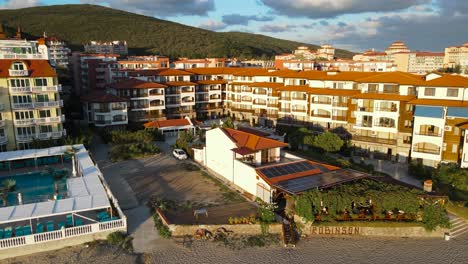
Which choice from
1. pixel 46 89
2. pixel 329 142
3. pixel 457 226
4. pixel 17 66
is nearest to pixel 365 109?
pixel 329 142

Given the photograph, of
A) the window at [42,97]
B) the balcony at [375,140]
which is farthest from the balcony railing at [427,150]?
the window at [42,97]

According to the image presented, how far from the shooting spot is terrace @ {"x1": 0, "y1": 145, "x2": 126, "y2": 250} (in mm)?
22822

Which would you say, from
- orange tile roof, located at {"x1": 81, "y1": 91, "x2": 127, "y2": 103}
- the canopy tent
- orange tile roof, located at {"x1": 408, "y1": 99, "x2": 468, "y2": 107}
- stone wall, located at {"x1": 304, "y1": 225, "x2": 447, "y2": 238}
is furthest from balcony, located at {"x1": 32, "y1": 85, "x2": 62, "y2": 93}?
orange tile roof, located at {"x1": 408, "y1": 99, "x2": 468, "y2": 107}

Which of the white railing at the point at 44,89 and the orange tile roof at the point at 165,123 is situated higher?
the white railing at the point at 44,89

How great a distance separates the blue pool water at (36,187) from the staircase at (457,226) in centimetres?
3132

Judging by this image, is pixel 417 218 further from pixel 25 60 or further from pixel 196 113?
pixel 196 113

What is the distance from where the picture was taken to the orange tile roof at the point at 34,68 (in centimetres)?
4184

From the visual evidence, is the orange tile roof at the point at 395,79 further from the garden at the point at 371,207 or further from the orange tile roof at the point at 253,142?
the garden at the point at 371,207

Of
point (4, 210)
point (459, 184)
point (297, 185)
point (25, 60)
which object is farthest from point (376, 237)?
point (25, 60)

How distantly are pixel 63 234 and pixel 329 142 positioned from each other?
104 ft

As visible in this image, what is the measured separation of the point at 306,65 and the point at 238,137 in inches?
2277

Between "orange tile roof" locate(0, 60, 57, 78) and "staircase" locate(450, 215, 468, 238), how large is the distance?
4437 cm

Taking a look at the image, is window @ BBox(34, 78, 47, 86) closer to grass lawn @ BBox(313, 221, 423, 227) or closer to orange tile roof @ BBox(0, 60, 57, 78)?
orange tile roof @ BBox(0, 60, 57, 78)

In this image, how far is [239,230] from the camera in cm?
2581
